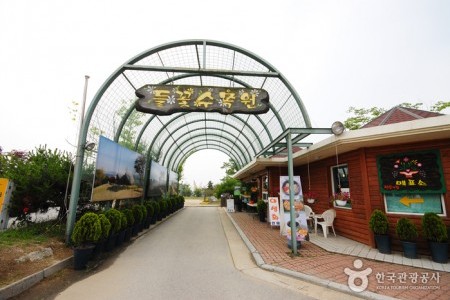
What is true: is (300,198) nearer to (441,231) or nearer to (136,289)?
(441,231)

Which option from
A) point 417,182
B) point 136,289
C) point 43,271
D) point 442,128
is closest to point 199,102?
point 136,289

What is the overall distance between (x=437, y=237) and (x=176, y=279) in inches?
240

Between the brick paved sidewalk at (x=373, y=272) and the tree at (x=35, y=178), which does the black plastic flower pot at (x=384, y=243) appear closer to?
the brick paved sidewalk at (x=373, y=272)

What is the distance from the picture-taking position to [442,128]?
4.97 m

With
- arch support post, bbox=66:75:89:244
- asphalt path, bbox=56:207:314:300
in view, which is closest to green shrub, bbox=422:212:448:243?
asphalt path, bbox=56:207:314:300

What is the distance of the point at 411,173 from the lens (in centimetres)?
620

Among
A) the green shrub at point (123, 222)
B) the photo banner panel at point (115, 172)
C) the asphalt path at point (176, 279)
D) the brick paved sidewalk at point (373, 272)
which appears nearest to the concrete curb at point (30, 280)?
the asphalt path at point (176, 279)

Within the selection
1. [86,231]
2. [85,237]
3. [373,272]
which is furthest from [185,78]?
[373,272]

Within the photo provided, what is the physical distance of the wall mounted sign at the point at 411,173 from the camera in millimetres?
5875

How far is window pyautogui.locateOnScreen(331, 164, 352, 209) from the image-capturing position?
827 centimetres

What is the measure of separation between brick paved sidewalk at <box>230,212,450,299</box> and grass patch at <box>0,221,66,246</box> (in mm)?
6065

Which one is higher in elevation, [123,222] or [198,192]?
[198,192]

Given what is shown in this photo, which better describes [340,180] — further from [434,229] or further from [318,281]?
[318,281]

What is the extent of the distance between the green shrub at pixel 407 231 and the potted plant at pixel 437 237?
0.21 metres
